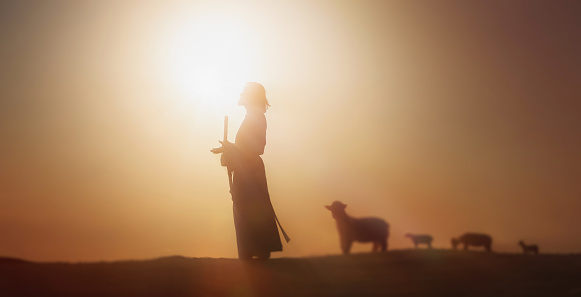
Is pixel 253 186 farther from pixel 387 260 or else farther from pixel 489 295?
pixel 489 295

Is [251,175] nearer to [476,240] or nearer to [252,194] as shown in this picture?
[252,194]

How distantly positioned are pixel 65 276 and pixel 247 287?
246cm

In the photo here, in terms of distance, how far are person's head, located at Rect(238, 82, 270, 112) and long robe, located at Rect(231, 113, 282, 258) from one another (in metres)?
0.18

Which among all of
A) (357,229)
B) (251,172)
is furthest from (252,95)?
(357,229)

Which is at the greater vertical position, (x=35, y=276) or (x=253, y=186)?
(x=253, y=186)

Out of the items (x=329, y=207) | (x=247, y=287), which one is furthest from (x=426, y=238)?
(x=247, y=287)

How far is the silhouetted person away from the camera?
1345cm

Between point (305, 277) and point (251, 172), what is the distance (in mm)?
3062

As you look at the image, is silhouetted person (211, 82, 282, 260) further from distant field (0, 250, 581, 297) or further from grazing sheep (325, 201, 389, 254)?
grazing sheep (325, 201, 389, 254)

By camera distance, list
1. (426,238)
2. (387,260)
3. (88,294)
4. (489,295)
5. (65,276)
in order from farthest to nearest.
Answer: (426,238) < (387,260) < (489,295) < (65,276) < (88,294)

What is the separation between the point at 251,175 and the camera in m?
13.7

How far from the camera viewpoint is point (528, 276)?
1223 centimetres

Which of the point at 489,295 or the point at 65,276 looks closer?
the point at 65,276

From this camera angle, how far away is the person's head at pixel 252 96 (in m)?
13.7
